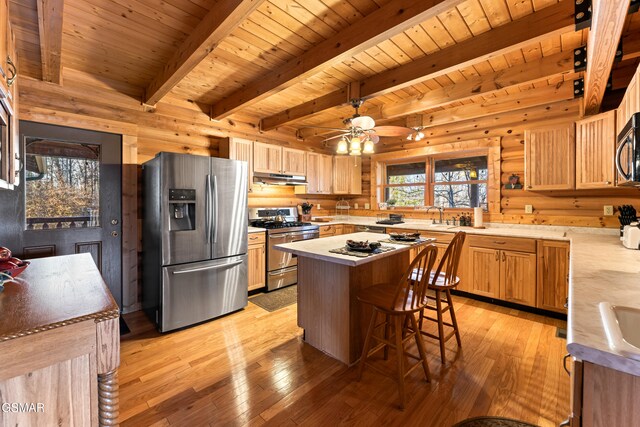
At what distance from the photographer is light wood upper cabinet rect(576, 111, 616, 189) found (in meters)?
2.78

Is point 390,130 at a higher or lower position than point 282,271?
higher

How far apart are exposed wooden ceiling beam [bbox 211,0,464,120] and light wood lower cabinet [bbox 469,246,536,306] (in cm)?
284

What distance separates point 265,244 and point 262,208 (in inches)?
30.6

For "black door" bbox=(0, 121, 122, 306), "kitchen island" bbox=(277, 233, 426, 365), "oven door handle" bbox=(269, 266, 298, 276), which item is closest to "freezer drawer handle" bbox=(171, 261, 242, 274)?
"oven door handle" bbox=(269, 266, 298, 276)

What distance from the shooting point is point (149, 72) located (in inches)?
117

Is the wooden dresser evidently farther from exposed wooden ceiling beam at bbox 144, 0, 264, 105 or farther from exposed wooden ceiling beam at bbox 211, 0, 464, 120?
exposed wooden ceiling beam at bbox 211, 0, 464, 120

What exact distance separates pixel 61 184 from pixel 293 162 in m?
2.93

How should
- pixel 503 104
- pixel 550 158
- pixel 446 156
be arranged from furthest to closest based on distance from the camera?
pixel 446 156 < pixel 503 104 < pixel 550 158

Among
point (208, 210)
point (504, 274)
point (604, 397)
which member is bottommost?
point (504, 274)

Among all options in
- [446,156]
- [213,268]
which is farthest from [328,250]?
[446,156]

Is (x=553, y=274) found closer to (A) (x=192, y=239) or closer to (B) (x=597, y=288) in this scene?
(B) (x=597, y=288)

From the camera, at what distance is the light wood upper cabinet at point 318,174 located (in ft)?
16.3

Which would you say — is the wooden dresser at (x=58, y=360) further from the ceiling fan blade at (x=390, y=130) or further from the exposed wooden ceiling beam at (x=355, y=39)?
the ceiling fan blade at (x=390, y=130)

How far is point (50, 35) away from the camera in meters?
1.94
